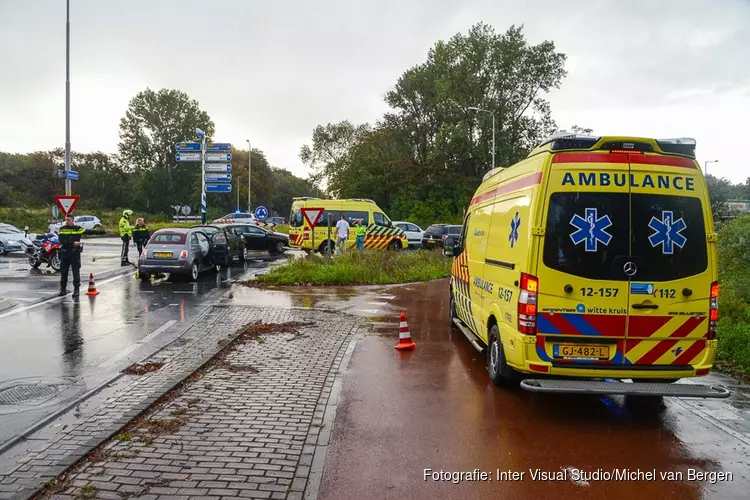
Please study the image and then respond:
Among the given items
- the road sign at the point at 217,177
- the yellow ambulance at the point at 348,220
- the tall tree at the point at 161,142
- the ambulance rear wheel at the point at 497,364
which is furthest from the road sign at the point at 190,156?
the tall tree at the point at 161,142

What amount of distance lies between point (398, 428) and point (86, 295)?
10.9 m

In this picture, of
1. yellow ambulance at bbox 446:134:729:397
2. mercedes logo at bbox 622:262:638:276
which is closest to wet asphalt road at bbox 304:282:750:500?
yellow ambulance at bbox 446:134:729:397

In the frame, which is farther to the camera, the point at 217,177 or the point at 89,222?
the point at 89,222

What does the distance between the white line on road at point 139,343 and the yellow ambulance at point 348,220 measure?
15936 millimetres

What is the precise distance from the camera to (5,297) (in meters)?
12.8

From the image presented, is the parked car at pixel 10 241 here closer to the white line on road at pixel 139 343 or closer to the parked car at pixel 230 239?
the parked car at pixel 230 239

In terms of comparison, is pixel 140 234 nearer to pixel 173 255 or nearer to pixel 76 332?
pixel 173 255

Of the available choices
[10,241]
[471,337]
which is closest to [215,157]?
[10,241]

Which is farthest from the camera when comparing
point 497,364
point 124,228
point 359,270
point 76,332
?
point 124,228

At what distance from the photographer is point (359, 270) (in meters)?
17.0

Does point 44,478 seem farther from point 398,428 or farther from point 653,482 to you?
point 653,482

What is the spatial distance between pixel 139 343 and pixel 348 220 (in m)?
18.8

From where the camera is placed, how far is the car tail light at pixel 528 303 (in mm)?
5457

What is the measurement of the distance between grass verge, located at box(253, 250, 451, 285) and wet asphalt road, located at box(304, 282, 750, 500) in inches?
348
